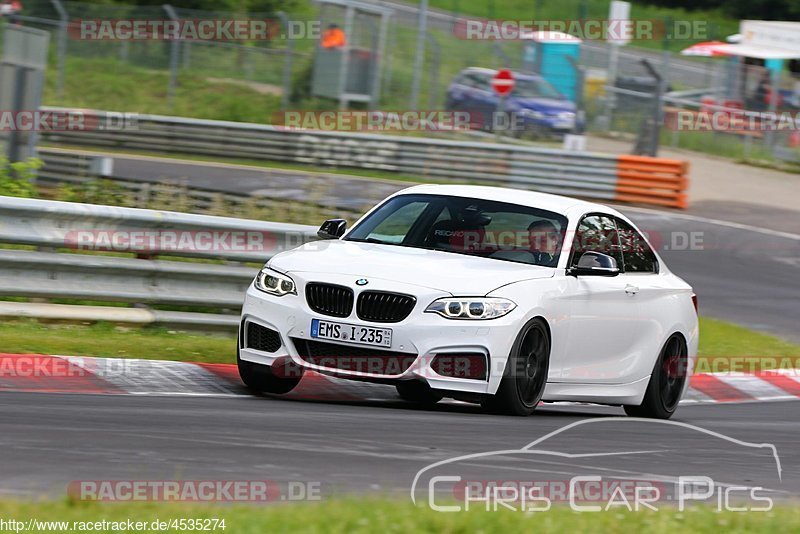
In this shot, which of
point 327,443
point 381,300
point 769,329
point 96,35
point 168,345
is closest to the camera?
point 327,443

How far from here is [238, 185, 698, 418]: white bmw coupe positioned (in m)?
8.19

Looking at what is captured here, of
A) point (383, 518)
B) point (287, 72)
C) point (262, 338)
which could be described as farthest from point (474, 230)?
point (287, 72)

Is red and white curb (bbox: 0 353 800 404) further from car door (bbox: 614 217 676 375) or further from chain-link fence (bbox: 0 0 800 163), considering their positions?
chain-link fence (bbox: 0 0 800 163)

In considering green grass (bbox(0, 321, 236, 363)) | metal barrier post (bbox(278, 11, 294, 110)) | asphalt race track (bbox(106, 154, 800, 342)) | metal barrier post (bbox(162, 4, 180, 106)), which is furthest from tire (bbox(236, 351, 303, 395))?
metal barrier post (bbox(162, 4, 180, 106))

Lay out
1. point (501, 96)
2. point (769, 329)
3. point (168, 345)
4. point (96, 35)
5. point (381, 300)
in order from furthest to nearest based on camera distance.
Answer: point (96, 35), point (501, 96), point (769, 329), point (168, 345), point (381, 300)

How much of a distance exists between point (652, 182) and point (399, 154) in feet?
16.4

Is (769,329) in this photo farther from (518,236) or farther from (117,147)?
(117,147)

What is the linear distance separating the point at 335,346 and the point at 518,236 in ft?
5.43

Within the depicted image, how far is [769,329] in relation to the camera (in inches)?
631

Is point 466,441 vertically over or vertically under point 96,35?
under

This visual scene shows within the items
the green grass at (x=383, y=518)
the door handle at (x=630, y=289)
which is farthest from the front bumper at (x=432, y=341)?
the green grass at (x=383, y=518)

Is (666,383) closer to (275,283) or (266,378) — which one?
(266,378)

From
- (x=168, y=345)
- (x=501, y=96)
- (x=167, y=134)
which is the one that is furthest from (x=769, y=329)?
(x=167, y=134)

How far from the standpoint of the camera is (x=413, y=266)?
8477 millimetres
